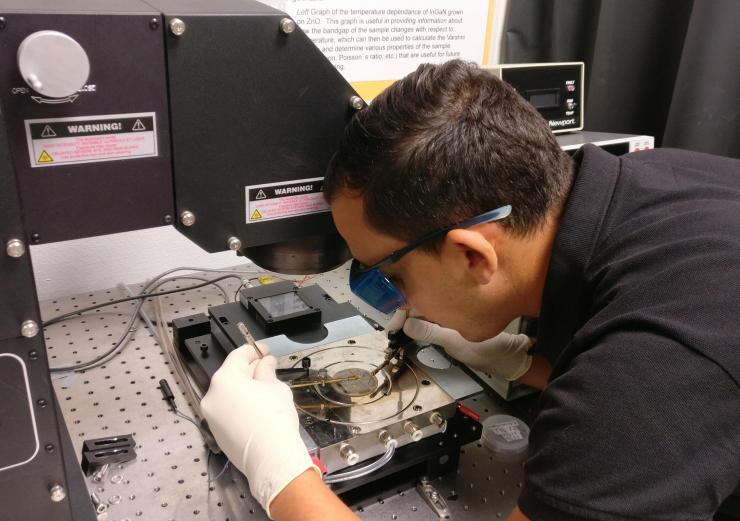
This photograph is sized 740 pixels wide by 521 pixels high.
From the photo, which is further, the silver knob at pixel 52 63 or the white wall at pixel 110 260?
the white wall at pixel 110 260

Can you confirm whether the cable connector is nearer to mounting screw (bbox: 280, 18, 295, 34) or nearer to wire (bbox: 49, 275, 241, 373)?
wire (bbox: 49, 275, 241, 373)

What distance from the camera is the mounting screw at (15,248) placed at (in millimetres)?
516

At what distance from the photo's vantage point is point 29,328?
0.55m

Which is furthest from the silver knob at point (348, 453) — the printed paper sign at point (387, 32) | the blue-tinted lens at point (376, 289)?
the printed paper sign at point (387, 32)

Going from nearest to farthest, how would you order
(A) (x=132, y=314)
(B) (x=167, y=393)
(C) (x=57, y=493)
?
(C) (x=57, y=493) < (B) (x=167, y=393) < (A) (x=132, y=314)

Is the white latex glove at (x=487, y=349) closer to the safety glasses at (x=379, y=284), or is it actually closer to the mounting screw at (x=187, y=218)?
the safety glasses at (x=379, y=284)

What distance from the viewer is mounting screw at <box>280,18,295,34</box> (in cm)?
64

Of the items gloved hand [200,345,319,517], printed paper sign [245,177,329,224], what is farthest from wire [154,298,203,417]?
printed paper sign [245,177,329,224]

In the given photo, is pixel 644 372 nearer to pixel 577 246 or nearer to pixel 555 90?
pixel 577 246

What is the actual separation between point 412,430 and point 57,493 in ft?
1.35

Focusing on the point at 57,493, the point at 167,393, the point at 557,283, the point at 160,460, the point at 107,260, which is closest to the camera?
the point at 57,493

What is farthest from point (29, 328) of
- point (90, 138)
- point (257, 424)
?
point (257, 424)

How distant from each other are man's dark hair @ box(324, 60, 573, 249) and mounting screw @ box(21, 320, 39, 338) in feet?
1.16

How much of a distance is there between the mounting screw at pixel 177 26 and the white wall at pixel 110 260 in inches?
30.4
